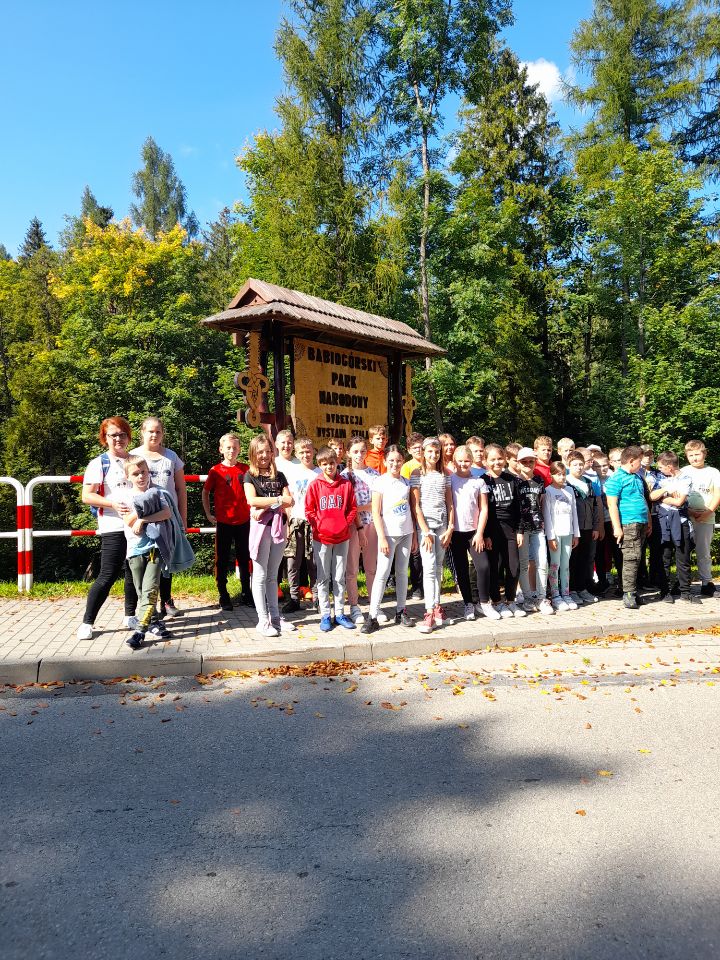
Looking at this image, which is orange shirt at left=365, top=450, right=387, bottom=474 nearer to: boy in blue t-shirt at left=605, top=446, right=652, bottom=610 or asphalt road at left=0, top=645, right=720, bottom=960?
boy in blue t-shirt at left=605, top=446, right=652, bottom=610

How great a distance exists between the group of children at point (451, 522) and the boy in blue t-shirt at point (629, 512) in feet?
0.05

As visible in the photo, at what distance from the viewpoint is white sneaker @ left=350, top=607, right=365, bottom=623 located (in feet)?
24.7

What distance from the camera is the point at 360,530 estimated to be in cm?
832

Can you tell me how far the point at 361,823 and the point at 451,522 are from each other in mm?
4681

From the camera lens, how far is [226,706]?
17.1 ft

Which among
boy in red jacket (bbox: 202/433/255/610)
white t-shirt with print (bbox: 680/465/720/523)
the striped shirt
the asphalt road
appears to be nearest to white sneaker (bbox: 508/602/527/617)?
the striped shirt

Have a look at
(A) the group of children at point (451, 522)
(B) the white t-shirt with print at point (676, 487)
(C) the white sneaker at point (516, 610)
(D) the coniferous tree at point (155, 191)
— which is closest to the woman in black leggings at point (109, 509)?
(A) the group of children at point (451, 522)

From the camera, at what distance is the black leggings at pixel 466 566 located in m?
8.05

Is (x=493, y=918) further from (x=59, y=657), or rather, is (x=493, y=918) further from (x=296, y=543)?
(x=296, y=543)

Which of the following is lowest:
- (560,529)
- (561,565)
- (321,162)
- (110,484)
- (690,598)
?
(690,598)

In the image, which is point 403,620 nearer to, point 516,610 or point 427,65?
point 516,610

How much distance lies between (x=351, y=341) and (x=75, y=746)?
24.1 ft

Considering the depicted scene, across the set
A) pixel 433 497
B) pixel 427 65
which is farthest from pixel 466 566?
pixel 427 65

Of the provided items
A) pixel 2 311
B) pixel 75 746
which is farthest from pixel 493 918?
pixel 2 311
